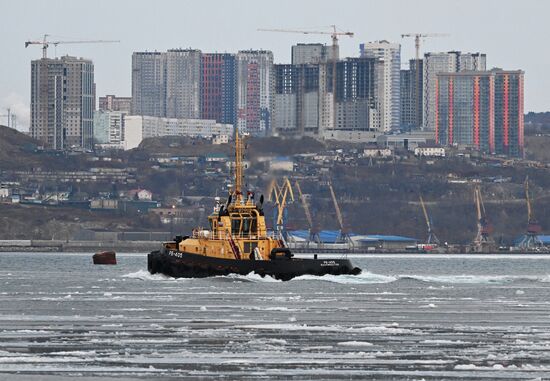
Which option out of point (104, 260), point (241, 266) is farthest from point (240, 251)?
point (104, 260)

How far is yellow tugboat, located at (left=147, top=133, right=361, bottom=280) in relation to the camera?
108m

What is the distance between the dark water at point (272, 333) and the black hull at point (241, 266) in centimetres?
472

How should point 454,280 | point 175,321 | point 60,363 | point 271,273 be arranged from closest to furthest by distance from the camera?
point 60,363
point 175,321
point 271,273
point 454,280

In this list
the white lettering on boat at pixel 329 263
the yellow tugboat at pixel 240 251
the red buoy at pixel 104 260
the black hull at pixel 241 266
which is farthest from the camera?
the red buoy at pixel 104 260

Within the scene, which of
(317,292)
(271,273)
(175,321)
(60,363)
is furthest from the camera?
(271,273)

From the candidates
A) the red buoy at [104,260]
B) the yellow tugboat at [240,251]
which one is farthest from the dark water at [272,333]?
the red buoy at [104,260]

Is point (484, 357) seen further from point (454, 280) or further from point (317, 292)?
point (454, 280)

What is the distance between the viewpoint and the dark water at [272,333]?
54.6m

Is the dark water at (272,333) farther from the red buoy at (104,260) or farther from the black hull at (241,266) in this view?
the red buoy at (104,260)

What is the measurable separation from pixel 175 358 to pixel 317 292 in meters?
39.4

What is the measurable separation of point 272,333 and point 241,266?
139 ft

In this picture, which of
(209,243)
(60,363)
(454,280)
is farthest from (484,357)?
(454,280)

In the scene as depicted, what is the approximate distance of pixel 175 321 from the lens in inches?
2822

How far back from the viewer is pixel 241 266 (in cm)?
10831
